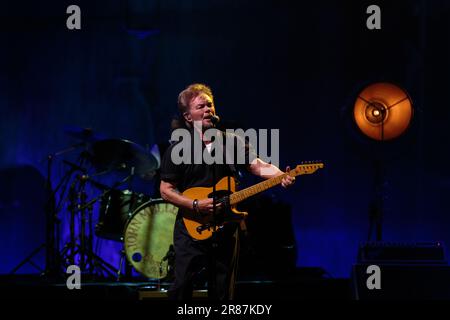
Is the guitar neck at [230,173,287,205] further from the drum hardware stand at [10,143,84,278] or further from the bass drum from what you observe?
the drum hardware stand at [10,143,84,278]

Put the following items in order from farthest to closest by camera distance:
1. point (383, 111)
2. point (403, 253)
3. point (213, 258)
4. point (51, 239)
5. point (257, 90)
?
point (257, 90) < point (51, 239) < point (383, 111) < point (403, 253) < point (213, 258)

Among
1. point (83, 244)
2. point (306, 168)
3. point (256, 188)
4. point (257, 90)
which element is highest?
point (257, 90)

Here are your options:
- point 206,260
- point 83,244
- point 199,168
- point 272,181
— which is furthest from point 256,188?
point 83,244

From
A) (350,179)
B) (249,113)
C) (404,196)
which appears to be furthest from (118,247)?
(404,196)

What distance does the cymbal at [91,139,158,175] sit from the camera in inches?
281

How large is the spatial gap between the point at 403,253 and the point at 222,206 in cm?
199

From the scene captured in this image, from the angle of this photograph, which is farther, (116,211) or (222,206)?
(116,211)

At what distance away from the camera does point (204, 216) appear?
455 centimetres

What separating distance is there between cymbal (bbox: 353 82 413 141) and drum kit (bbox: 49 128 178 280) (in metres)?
2.25

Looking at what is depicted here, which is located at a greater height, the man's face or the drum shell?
the man's face

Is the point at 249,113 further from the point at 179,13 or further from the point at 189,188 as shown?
the point at 189,188

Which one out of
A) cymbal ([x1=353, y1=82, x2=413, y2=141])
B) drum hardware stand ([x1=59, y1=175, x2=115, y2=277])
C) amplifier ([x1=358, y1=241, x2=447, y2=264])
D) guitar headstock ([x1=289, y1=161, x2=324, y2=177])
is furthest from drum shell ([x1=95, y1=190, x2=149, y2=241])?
guitar headstock ([x1=289, y1=161, x2=324, y2=177])

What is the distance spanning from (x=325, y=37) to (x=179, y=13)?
1856 millimetres

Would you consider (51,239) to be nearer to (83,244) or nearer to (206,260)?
(83,244)
